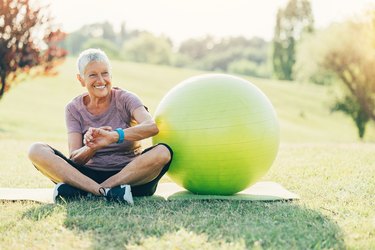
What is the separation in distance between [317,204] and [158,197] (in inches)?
64.2

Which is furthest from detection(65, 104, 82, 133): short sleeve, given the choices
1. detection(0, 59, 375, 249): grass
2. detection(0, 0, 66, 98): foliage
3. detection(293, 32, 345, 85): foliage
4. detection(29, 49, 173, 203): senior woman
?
detection(293, 32, 345, 85): foliage

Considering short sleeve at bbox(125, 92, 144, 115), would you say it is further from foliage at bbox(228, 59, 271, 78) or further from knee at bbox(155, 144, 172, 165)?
foliage at bbox(228, 59, 271, 78)

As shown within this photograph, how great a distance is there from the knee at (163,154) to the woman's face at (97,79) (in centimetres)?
79

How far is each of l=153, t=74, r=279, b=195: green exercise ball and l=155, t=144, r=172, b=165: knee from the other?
0.42ft

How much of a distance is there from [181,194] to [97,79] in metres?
1.52

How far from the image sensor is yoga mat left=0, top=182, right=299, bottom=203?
530 centimetres

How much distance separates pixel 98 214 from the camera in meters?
4.52

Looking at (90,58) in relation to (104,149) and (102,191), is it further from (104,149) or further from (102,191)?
(102,191)

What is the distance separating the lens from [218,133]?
501 cm

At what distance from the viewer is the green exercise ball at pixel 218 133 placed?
5043mm

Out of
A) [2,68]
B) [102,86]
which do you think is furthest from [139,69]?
[102,86]

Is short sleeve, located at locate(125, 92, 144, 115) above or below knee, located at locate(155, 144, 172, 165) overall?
above

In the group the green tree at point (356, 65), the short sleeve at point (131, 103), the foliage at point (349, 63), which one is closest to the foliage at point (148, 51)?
the foliage at point (349, 63)

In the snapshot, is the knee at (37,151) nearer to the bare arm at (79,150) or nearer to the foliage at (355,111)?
the bare arm at (79,150)
